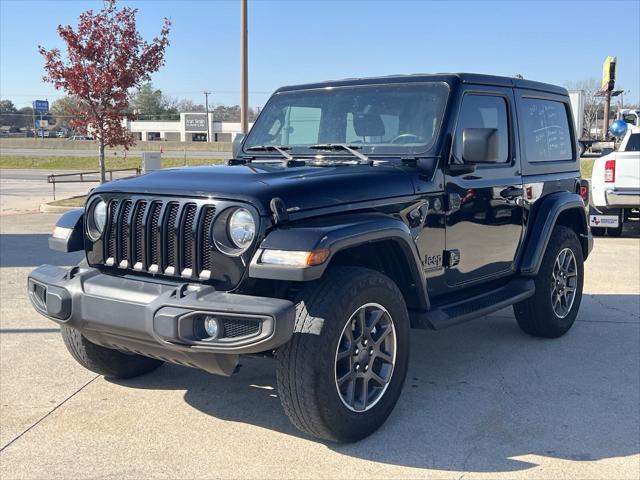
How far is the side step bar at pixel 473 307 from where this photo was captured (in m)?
4.12

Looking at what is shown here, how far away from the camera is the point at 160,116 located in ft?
340

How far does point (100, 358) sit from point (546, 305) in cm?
337

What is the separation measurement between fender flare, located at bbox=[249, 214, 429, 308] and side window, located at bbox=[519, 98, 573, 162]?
6.56 ft

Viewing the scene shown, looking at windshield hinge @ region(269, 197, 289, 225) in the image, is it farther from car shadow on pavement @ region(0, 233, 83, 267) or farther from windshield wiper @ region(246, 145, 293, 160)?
car shadow on pavement @ region(0, 233, 83, 267)

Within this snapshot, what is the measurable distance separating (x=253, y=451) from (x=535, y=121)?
3502 mm

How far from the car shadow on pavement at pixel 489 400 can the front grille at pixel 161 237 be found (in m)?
1.05

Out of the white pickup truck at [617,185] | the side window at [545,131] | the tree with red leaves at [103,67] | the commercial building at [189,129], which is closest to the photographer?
the side window at [545,131]

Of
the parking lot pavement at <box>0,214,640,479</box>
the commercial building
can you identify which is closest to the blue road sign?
the commercial building

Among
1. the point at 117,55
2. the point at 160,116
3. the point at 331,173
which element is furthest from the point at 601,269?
the point at 160,116

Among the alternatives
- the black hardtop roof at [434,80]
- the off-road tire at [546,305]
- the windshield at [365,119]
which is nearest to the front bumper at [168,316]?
the windshield at [365,119]

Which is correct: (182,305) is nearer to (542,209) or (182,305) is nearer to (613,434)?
Answer: (613,434)

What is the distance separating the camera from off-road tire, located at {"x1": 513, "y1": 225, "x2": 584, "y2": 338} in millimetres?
5395

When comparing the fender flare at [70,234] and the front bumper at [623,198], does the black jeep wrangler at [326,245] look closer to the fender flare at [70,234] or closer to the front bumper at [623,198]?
the fender flare at [70,234]

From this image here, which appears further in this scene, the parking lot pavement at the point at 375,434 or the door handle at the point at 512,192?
the door handle at the point at 512,192
